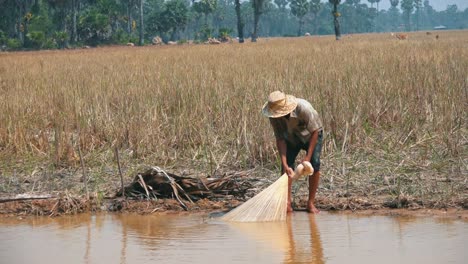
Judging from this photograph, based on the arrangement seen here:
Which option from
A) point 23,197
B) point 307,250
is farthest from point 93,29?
point 307,250

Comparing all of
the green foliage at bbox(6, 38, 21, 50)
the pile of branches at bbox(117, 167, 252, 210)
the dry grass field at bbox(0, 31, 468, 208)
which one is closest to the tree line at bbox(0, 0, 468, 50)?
the green foliage at bbox(6, 38, 21, 50)

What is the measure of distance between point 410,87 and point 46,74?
25.2ft

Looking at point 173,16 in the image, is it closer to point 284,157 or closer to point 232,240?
point 284,157

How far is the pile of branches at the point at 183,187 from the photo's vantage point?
7.01 metres

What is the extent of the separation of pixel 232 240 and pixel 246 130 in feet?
8.36

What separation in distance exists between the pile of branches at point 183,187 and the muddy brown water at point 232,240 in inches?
13.0

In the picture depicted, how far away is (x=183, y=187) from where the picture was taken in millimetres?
7043

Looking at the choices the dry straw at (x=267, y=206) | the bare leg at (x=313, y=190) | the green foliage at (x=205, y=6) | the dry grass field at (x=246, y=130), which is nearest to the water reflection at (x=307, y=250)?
the dry straw at (x=267, y=206)

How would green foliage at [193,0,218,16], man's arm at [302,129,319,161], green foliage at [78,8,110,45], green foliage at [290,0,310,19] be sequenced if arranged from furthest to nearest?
green foliage at [290,0,310,19]
green foliage at [193,0,218,16]
green foliage at [78,8,110,45]
man's arm at [302,129,319,161]

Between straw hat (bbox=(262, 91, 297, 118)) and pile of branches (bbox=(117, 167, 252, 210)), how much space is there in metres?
1.08

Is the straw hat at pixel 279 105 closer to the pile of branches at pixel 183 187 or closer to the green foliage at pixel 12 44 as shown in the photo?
the pile of branches at pixel 183 187

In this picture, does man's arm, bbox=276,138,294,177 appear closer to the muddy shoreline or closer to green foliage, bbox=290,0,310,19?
the muddy shoreline

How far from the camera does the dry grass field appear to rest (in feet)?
24.6

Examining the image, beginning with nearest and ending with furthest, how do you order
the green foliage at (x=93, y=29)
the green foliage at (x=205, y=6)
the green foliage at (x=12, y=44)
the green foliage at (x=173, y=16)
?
the green foliage at (x=12, y=44) → the green foliage at (x=93, y=29) → the green foliage at (x=173, y=16) → the green foliage at (x=205, y=6)
